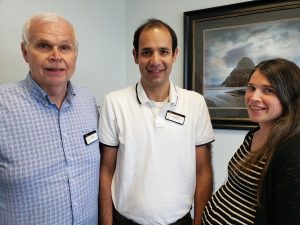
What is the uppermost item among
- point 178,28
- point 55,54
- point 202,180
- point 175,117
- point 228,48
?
point 178,28

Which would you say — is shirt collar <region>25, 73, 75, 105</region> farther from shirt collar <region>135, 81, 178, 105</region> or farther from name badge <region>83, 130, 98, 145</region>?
shirt collar <region>135, 81, 178, 105</region>

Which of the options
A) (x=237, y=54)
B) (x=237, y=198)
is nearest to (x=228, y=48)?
(x=237, y=54)

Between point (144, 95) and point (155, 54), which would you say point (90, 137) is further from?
point (155, 54)

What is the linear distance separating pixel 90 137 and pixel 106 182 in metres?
0.27

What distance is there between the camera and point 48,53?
3.85ft

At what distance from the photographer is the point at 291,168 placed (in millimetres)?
841

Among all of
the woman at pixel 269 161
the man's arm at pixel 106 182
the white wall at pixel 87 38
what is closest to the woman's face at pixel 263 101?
the woman at pixel 269 161

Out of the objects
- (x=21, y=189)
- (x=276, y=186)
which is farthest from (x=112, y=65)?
(x=276, y=186)

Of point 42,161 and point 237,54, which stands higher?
point 237,54

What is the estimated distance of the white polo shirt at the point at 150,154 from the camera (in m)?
1.32

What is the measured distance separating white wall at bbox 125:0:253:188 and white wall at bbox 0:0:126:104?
0.23 feet

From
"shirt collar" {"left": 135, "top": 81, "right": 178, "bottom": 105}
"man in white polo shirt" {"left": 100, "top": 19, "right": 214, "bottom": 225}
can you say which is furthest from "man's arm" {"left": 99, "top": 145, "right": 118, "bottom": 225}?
"shirt collar" {"left": 135, "top": 81, "right": 178, "bottom": 105}

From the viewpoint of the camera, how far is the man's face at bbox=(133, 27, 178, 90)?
1345 mm

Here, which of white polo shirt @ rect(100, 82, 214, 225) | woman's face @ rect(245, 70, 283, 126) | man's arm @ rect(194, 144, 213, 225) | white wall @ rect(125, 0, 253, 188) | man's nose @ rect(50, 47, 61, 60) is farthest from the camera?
white wall @ rect(125, 0, 253, 188)
